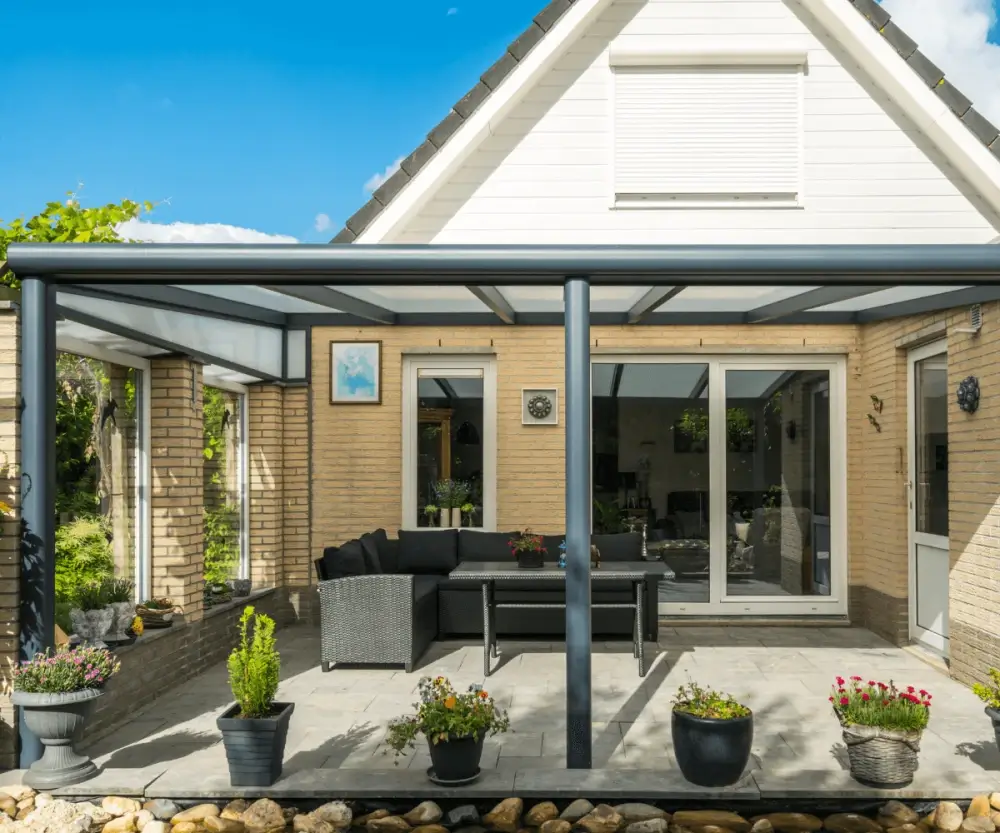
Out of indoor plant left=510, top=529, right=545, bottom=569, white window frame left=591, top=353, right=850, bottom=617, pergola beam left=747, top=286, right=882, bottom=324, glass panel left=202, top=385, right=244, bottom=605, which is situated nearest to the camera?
pergola beam left=747, top=286, right=882, bottom=324

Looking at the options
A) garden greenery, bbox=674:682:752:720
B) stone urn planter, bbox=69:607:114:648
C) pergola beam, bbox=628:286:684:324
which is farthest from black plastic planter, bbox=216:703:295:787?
pergola beam, bbox=628:286:684:324

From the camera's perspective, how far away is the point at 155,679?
6773 millimetres

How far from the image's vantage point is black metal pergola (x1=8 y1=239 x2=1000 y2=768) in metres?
5.10

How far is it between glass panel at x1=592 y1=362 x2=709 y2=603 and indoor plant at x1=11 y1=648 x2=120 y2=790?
5919mm

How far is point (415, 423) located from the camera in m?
10.0

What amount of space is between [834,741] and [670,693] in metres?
1.41

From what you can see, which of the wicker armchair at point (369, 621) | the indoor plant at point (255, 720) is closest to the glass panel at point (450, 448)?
the wicker armchair at point (369, 621)

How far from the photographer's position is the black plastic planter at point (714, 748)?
15.7ft

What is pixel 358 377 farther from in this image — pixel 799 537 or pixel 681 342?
pixel 799 537

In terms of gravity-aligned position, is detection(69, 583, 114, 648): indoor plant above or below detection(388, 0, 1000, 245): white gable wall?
below

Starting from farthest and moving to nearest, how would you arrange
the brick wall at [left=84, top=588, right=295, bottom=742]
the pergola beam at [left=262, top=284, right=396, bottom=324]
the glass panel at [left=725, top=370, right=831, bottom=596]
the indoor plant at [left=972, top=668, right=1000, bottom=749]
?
the glass panel at [left=725, top=370, right=831, bottom=596]
the pergola beam at [left=262, top=284, right=396, bottom=324]
the brick wall at [left=84, top=588, right=295, bottom=742]
the indoor plant at [left=972, top=668, right=1000, bottom=749]

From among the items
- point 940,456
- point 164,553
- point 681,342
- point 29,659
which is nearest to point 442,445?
point 681,342

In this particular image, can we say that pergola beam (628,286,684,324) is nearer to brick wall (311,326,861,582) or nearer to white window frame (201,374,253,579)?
brick wall (311,326,861,582)

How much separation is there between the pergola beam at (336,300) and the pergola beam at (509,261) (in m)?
0.42
